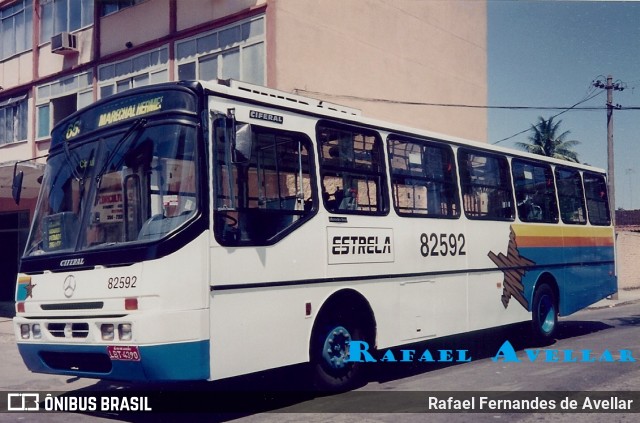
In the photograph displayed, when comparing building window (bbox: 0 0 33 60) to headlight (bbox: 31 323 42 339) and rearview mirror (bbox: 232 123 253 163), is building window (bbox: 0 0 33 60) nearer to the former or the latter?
headlight (bbox: 31 323 42 339)

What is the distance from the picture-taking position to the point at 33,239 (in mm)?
7645

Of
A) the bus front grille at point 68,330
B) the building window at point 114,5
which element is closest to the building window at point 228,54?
the building window at point 114,5

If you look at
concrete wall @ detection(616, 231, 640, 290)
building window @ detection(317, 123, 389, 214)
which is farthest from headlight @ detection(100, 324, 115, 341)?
concrete wall @ detection(616, 231, 640, 290)

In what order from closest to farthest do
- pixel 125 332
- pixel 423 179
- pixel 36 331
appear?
pixel 125 332
pixel 36 331
pixel 423 179

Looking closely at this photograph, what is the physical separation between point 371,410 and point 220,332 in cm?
180

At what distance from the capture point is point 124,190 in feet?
22.4

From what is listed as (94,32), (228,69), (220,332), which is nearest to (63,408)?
(220,332)

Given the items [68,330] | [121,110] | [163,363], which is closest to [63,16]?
[121,110]

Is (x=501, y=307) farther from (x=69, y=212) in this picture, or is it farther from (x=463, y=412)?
(x=69, y=212)

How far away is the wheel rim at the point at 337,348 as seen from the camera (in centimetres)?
793

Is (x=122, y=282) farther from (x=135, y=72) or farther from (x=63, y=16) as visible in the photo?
(x=63, y=16)

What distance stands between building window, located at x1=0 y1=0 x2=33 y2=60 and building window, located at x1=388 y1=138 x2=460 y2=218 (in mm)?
19201

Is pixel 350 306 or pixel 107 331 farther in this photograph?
pixel 350 306

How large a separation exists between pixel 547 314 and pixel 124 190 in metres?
8.42
